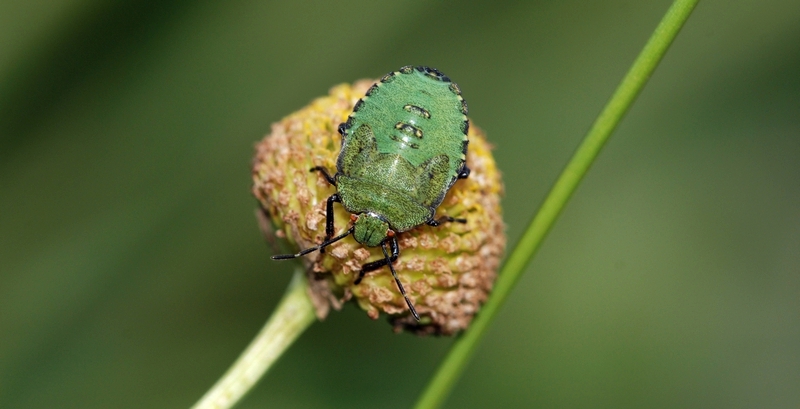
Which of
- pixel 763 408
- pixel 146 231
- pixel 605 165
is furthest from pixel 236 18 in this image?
Answer: pixel 763 408

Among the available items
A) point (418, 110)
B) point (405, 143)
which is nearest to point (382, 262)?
point (405, 143)

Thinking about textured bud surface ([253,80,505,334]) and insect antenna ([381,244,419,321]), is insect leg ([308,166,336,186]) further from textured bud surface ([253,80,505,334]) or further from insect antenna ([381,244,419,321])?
insect antenna ([381,244,419,321])

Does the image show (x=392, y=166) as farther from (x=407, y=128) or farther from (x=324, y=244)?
(x=324, y=244)

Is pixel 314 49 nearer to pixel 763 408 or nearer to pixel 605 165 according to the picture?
pixel 605 165

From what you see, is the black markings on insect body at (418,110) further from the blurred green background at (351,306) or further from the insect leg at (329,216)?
the blurred green background at (351,306)

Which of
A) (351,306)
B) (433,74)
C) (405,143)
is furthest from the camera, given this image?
(351,306)

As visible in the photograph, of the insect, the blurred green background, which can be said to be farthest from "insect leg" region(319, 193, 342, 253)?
the blurred green background
